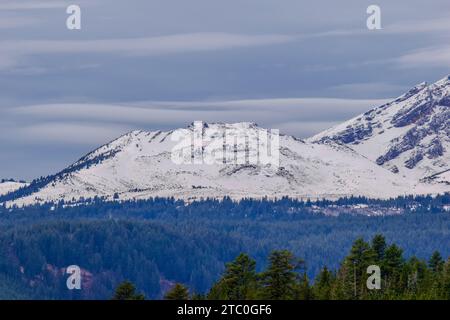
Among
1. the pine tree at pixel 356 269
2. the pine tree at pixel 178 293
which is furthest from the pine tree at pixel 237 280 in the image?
the pine tree at pixel 178 293

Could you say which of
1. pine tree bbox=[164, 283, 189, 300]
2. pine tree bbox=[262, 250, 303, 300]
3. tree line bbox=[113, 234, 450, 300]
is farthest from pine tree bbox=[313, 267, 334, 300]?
pine tree bbox=[164, 283, 189, 300]

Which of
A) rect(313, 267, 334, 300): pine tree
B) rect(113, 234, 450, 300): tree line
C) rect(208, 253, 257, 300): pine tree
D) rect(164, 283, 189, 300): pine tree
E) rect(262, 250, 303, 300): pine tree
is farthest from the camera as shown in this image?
rect(208, 253, 257, 300): pine tree

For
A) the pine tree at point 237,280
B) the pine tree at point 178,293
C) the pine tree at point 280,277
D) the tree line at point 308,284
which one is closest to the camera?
the pine tree at point 178,293

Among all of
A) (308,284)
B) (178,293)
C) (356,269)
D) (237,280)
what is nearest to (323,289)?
(308,284)

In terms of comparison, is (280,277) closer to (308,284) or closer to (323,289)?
(308,284)

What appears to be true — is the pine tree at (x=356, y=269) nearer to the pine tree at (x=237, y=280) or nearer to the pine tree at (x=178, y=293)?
the pine tree at (x=237, y=280)

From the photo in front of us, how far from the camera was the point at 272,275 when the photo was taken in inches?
6816

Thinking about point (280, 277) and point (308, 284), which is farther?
point (308, 284)

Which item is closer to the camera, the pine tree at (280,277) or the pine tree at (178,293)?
the pine tree at (178,293)

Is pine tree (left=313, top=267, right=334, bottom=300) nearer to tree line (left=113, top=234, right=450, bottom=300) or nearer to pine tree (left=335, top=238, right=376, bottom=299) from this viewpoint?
tree line (left=113, top=234, right=450, bottom=300)

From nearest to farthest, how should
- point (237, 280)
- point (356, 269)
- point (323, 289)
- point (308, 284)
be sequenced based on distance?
point (308, 284) → point (323, 289) → point (237, 280) → point (356, 269)
